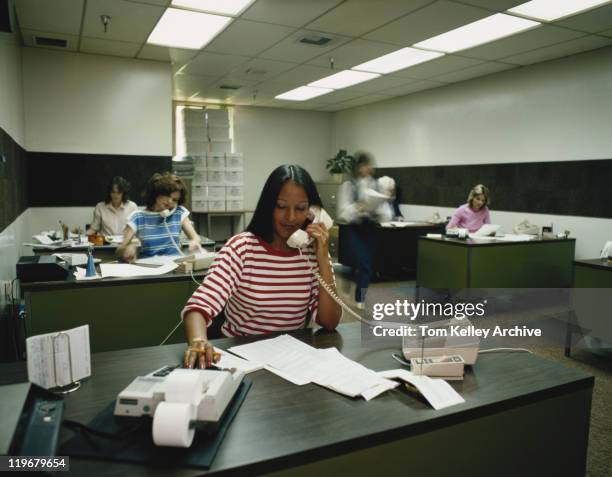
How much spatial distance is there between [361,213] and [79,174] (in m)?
3.47

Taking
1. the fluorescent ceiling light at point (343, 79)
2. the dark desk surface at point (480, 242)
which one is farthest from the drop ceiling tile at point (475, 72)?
the dark desk surface at point (480, 242)

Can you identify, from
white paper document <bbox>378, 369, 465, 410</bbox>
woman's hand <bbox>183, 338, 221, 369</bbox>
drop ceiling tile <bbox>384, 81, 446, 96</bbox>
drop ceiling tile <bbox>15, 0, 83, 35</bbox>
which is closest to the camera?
white paper document <bbox>378, 369, 465, 410</bbox>

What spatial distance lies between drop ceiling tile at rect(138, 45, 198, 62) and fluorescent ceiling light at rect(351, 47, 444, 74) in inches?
82.6

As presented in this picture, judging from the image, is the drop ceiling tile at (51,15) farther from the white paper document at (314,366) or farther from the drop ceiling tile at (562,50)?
the drop ceiling tile at (562,50)

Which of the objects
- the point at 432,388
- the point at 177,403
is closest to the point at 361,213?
the point at 432,388

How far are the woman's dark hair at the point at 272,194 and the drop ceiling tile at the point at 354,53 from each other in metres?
3.55

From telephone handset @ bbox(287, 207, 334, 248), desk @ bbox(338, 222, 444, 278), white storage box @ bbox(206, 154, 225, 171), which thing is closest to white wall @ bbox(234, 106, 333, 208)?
white storage box @ bbox(206, 154, 225, 171)

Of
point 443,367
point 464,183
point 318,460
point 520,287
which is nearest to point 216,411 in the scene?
point 318,460

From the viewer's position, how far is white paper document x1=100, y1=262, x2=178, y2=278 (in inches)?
108

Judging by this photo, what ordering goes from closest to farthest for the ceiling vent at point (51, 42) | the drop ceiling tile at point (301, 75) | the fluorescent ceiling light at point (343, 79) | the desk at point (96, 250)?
the desk at point (96, 250), the ceiling vent at point (51, 42), the drop ceiling tile at point (301, 75), the fluorescent ceiling light at point (343, 79)

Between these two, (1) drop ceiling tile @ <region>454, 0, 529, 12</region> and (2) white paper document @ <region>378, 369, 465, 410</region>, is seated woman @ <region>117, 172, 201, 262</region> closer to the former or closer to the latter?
(2) white paper document @ <region>378, 369, 465, 410</region>

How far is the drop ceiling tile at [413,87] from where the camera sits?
6.78 meters

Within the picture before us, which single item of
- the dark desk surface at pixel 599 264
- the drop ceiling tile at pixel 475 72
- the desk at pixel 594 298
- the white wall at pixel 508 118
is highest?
the drop ceiling tile at pixel 475 72

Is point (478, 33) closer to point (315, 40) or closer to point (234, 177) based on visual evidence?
point (315, 40)
